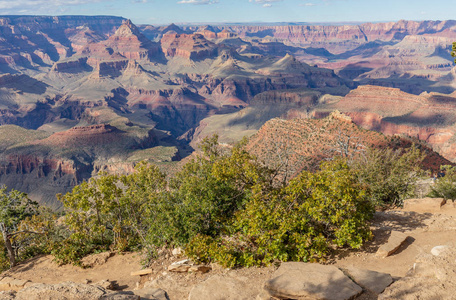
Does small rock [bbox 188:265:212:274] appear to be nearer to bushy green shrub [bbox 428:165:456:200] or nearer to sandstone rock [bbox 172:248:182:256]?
sandstone rock [bbox 172:248:182:256]

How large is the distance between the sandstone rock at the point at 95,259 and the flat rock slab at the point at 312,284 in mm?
16203

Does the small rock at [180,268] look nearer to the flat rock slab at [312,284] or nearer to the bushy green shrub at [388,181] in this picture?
the flat rock slab at [312,284]

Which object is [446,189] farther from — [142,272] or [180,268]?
[142,272]

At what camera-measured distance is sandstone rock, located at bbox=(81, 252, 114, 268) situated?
986 inches

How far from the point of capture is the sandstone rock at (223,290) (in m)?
14.9

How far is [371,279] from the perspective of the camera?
1412cm

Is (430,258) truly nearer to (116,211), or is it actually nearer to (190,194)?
(190,194)

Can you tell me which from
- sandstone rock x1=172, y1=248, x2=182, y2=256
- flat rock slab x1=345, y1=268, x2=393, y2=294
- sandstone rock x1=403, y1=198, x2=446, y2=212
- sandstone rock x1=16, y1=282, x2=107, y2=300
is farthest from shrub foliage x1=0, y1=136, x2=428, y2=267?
sandstone rock x1=16, y1=282, x2=107, y2=300

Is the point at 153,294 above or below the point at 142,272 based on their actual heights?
above

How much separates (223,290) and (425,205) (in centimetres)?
1946

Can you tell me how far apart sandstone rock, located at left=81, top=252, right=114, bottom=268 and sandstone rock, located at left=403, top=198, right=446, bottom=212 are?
24610 millimetres

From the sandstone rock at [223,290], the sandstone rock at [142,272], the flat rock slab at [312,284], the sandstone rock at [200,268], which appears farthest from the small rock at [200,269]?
the flat rock slab at [312,284]

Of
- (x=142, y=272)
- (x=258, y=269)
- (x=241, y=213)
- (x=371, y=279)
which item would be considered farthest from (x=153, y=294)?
(x=371, y=279)

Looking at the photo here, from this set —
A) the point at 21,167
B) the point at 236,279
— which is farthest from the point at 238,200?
the point at 21,167
